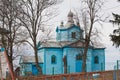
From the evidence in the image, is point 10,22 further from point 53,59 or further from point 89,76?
point 53,59

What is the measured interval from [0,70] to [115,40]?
79.7 ft

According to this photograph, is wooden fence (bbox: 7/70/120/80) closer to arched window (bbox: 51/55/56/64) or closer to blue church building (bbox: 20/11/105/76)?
blue church building (bbox: 20/11/105/76)

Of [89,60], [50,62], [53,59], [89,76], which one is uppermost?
[89,76]

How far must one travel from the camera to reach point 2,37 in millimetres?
35562

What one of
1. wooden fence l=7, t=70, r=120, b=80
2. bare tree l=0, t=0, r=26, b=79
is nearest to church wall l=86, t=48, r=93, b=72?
bare tree l=0, t=0, r=26, b=79

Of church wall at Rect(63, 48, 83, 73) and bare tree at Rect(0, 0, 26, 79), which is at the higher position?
bare tree at Rect(0, 0, 26, 79)

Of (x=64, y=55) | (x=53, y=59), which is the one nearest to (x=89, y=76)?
(x=64, y=55)

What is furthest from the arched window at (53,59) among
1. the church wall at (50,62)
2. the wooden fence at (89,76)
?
the wooden fence at (89,76)

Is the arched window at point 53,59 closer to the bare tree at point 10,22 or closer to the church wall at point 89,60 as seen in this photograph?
the church wall at point 89,60

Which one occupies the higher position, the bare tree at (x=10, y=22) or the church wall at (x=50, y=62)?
the bare tree at (x=10, y=22)

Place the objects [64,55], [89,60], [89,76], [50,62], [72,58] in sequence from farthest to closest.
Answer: [50,62] < [89,60] < [64,55] < [72,58] < [89,76]

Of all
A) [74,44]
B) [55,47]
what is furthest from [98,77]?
[55,47]

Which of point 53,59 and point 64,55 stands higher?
point 64,55

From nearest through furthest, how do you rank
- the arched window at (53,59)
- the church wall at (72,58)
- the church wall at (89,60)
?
1. the church wall at (72,58)
2. the church wall at (89,60)
3. the arched window at (53,59)
